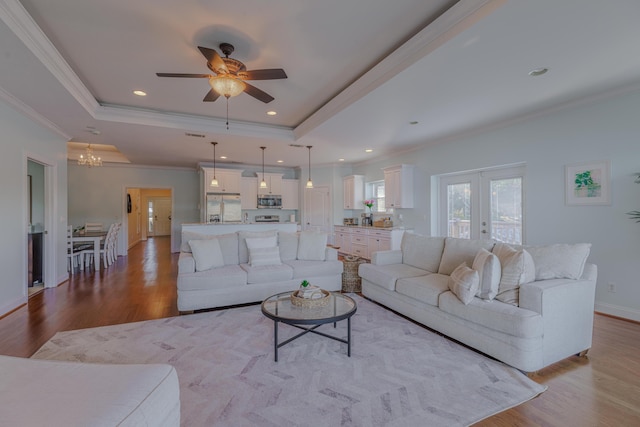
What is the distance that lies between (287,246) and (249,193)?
4.39 m

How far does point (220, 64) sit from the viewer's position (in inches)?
101

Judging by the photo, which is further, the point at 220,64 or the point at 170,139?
the point at 170,139

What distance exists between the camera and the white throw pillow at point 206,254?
378cm

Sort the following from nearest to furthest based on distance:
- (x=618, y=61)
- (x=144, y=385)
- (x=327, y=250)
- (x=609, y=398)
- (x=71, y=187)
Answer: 1. (x=144, y=385)
2. (x=609, y=398)
3. (x=618, y=61)
4. (x=327, y=250)
5. (x=71, y=187)

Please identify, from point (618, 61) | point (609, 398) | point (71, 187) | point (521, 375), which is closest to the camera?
point (609, 398)

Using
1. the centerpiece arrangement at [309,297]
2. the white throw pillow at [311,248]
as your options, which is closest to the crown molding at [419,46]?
the white throw pillow at [311,248]

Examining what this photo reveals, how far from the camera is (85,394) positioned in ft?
3.61

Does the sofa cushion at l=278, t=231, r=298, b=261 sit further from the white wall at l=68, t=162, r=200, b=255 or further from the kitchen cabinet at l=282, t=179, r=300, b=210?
the white wall at l=68, t=162, r=200, b=255

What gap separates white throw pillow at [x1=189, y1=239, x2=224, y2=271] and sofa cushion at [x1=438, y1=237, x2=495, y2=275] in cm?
298

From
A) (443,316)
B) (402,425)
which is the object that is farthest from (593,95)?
(402,425)

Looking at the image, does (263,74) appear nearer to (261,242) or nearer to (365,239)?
(261,242)

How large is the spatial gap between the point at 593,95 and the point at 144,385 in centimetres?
523

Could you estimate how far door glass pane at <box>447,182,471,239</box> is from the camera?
5.39 m

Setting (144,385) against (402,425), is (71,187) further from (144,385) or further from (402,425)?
(402,425)
